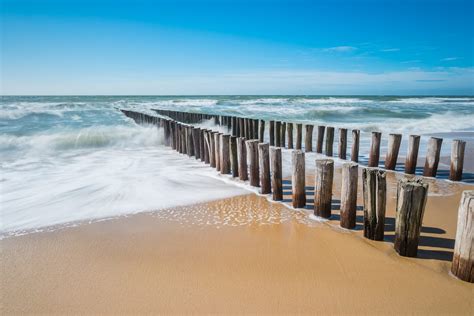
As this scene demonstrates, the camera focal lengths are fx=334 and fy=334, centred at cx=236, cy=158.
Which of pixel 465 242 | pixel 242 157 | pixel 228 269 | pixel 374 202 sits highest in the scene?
pixel 242 157

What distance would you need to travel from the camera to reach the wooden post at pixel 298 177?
5105 mm

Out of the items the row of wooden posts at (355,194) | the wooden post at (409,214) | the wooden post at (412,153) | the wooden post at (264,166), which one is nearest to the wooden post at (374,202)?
the row of wooden posts at (355,194)

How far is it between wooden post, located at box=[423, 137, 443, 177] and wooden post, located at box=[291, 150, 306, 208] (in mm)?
3812

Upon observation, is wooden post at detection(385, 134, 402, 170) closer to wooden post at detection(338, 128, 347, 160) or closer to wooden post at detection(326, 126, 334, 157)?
wooden post at detection(338, 128, 347, 160)

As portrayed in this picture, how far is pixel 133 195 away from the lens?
20.3ft

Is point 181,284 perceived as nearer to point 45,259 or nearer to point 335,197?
point 45,259

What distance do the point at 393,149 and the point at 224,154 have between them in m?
4.07

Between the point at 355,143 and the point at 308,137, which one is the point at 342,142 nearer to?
the point at 355,143

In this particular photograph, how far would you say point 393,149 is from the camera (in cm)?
802

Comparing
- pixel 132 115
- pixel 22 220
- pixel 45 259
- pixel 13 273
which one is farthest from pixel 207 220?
pixel 132 115

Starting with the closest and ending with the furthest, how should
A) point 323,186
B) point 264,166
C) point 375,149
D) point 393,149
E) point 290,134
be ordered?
point 323,186
point 264,166
point 393,149
point 375,149
point 290,134

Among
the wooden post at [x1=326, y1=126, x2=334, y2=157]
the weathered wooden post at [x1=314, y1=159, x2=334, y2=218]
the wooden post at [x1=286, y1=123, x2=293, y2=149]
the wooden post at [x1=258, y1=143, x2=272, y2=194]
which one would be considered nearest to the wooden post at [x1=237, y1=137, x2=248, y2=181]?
the wooden post at [x1=258, y1=143, x2=272, y2=194]

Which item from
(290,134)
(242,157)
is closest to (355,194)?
(242,157)

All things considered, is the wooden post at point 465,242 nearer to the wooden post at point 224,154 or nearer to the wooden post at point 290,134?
the wooden post at point 224,154
